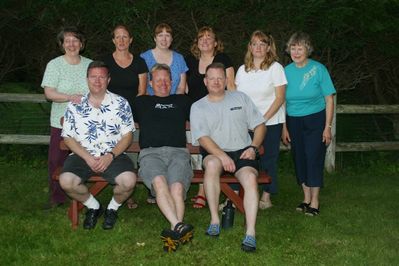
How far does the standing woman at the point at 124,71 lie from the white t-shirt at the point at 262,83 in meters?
1.01

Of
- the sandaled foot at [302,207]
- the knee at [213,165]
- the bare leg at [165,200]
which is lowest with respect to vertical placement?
the sandaled foot at [302,207]

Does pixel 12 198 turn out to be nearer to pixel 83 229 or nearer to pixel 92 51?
pixel 83 229

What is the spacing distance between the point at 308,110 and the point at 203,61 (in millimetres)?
1215

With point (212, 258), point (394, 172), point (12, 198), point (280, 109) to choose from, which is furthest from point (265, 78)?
point (394, 172)

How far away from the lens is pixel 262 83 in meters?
6.02

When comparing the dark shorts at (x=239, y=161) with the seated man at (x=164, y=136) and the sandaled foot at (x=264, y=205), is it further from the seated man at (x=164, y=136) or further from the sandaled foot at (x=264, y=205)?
the sandaled foot at (x=264, y=205)

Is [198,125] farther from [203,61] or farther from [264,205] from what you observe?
[264,205]

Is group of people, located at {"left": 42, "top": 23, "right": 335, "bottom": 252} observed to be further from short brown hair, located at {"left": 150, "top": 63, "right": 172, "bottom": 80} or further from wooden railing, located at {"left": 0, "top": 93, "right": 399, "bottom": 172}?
wooden railing, located at {"left": 0, "top": 93, "right": 399, "bottom": 172}

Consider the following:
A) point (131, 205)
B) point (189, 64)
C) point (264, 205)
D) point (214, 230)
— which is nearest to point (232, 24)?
point (189, 64)

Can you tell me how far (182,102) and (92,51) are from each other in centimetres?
392

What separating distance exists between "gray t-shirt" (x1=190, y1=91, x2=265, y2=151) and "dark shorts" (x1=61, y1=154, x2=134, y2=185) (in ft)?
2.35

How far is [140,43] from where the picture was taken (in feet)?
29.1

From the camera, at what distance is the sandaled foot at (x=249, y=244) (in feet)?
16.2

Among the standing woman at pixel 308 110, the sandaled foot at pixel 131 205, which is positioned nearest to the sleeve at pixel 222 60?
the standing woman at pixel 308 110
